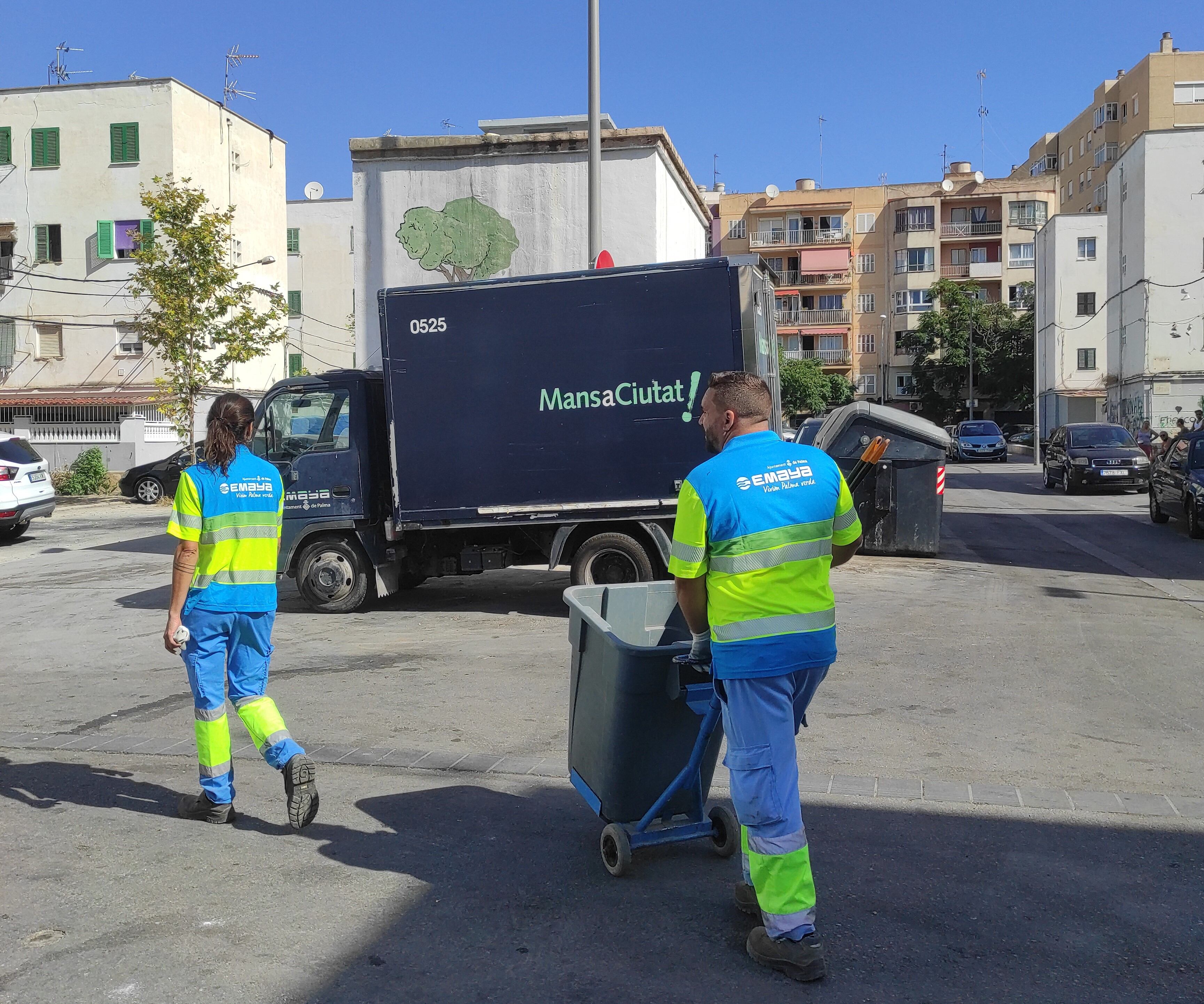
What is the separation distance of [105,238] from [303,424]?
99.8 feet

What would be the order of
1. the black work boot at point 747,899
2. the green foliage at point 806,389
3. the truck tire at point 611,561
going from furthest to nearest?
the green foliage at point 806,389
the truck tire at point 611,561
the black work boot at point 747,899

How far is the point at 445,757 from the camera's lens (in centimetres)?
602

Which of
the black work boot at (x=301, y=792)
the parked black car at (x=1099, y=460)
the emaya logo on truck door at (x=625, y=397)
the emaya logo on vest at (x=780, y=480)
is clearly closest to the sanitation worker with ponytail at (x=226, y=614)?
the black work boot at (x=301, y=792)

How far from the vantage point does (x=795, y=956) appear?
3.43 metres

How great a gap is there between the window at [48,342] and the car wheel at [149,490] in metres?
11.8

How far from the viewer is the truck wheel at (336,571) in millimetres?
11203

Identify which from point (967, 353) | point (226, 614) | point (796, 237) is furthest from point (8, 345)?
point (796, 237)

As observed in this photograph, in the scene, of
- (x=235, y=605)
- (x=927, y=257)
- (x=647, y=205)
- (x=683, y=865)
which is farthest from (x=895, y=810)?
(x=927, y=257)

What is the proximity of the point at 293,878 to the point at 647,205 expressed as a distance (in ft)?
46.9

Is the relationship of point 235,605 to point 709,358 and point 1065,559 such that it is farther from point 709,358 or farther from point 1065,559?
point 1065,559

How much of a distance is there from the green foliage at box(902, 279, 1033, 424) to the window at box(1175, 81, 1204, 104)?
14327 millimetres

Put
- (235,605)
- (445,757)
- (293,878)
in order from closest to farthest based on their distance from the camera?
(293,878) < (235,605) < (445,757)

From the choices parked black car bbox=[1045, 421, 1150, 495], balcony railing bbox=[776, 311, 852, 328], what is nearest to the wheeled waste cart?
parked black car bbox=[1045, 421, 1150, 495]

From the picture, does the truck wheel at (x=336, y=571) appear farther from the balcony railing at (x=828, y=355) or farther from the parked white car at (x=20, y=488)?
the balcony railing at (x=828, y=355)
